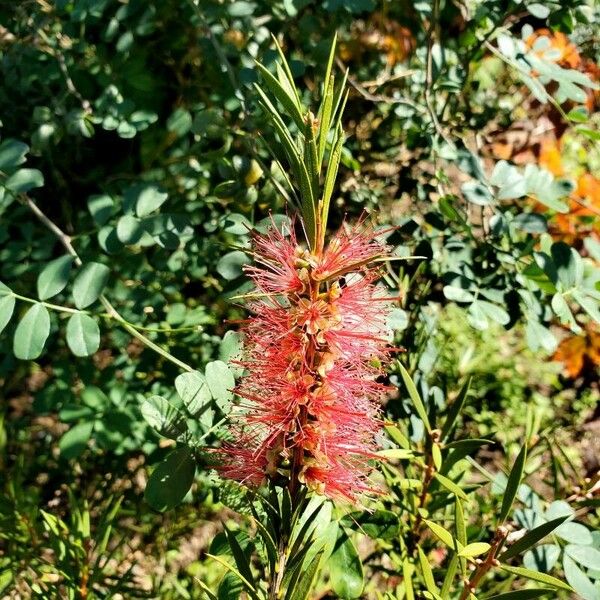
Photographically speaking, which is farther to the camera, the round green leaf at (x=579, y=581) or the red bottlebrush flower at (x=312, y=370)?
the round green leaf at (x=579, y=581)

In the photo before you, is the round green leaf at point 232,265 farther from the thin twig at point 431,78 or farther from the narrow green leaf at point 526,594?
the narrow green leaf at point 526,594

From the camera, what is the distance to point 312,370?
73 cm

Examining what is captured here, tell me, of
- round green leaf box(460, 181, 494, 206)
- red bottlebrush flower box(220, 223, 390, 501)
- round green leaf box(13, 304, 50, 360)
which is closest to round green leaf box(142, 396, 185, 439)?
red bottlebrush flower box(220, 223, 390, 501)

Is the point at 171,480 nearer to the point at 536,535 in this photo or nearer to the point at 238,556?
the point at 238,556

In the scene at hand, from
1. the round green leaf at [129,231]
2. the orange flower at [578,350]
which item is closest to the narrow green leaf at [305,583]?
the round green leaf at [129,231]

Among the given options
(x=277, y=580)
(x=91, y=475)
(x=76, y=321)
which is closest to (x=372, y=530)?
(x=277, y=580)

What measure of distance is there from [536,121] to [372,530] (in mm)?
1492

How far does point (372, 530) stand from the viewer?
98 centimetres

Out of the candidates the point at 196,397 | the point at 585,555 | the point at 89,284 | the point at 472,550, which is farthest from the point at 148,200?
the point at 585,555

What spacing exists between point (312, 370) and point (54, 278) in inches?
22.9

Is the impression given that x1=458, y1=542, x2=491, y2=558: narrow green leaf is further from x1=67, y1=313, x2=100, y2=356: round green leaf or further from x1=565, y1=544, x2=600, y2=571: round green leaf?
x1=67, y1=313, x2=100, y2=356: round green leaf

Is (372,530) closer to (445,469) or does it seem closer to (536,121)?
(445,469)

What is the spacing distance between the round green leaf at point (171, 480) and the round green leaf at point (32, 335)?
0.98 feet

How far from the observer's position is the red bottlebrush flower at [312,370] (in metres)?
0.71
